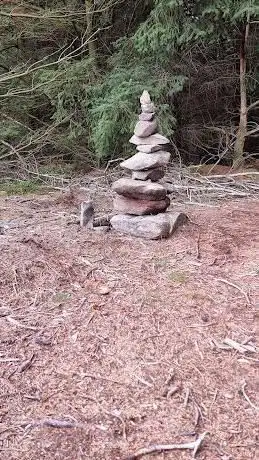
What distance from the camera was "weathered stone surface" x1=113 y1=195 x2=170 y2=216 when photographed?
4.39 m

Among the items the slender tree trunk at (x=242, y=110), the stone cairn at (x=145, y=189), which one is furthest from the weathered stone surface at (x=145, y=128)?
the slender tree trunk at (x=242, y=110)

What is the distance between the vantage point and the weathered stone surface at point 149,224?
13.8ft

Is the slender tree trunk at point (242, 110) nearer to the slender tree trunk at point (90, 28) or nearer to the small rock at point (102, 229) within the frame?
Result: the slender tree trunk at point (90, 28)

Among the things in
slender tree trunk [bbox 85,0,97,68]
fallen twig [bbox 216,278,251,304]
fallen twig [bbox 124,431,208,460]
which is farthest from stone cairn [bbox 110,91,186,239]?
slender tree trunk [bbox 85,0,97,68]

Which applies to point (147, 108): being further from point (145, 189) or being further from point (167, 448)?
point (167, 448)

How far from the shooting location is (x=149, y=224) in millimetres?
4250

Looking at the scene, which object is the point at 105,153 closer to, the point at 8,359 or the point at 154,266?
the point at 154,266

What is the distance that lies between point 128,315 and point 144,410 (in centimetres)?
85

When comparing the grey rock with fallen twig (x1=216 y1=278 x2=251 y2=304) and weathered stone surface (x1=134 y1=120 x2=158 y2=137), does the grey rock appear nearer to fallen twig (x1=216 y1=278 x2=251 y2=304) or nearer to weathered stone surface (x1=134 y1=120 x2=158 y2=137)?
weathered stone surface (x1=134 y1=120 x2=158 y2=137)

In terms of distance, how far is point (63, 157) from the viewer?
28.1ft

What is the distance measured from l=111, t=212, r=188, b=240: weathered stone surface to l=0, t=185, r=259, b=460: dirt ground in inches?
4.4

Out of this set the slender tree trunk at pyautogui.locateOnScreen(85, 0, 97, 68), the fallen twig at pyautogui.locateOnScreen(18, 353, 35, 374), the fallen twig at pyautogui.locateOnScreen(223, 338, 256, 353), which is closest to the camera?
the fallen twig at pyautogui.locateOnScreen(18, 353, 35, 374)

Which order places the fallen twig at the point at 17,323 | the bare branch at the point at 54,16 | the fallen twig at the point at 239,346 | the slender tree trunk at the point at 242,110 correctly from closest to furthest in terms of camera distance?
the fallen twig at the point at 239,346 < the fallen twig at the point at 17,323 < the bare branch at the point at 54,16 < the slender tree trunk at the point at 242,110

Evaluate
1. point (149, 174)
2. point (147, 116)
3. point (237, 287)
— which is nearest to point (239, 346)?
point (237, 287)
